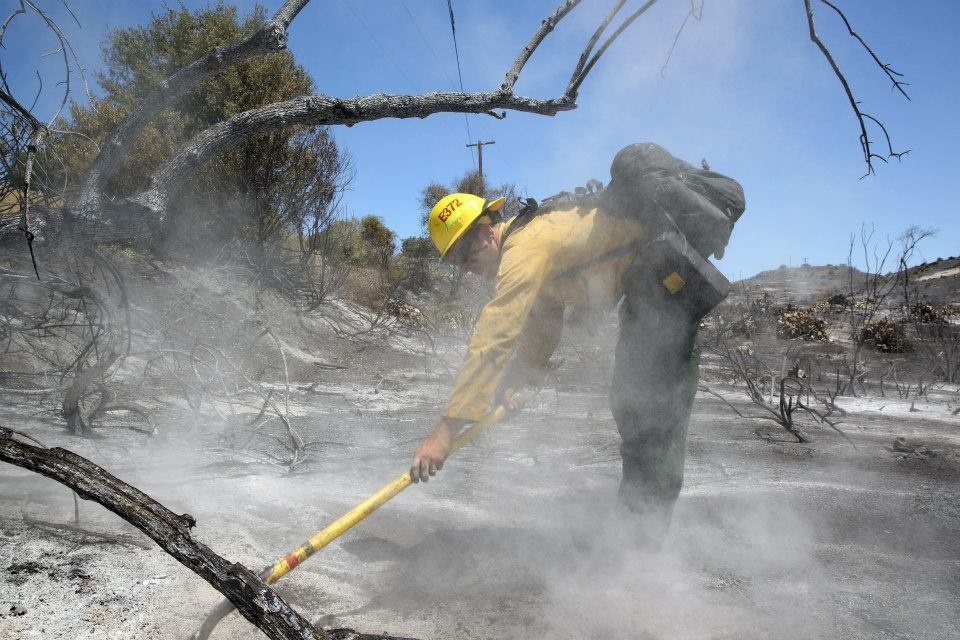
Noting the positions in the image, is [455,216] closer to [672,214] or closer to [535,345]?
[535,345]

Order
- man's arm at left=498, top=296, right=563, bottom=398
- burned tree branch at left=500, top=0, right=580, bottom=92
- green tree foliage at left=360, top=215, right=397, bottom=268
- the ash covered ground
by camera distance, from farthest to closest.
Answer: green tree foliage at left=360, top=215, right=397, bottom=268
burned tree branch at left=500, top=0, right=580, bottom=92
man's arm at left=498, top=296, right=563, bottom=398
the ash covered ground

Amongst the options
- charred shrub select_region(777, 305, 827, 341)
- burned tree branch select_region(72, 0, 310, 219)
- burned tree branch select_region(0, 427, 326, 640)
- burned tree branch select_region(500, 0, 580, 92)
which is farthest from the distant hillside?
burned tree branch select_region(0, 427, 326, 640)

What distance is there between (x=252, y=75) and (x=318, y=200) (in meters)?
2.58

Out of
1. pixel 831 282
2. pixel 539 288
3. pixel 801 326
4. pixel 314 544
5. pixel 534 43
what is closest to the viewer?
pixel 314 544

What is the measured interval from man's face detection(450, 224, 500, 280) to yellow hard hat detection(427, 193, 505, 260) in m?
0.04

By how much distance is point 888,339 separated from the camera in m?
11.5

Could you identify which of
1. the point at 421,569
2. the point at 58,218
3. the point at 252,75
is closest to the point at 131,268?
the point at 58,218

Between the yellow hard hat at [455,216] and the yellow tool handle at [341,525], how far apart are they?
805 millimetres

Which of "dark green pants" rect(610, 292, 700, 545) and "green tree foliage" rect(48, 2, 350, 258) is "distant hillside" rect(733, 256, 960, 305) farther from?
"dark green pants" rect(610, 292, 700, 545)

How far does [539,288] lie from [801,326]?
1337 centimetres

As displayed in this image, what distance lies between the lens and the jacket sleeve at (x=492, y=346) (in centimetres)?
204

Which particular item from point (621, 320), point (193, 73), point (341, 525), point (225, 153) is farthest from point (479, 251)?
point (225, 153)

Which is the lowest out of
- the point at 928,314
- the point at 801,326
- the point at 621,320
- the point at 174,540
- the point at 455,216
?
the point at 174,540

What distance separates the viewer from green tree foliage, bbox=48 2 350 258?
10148mm
